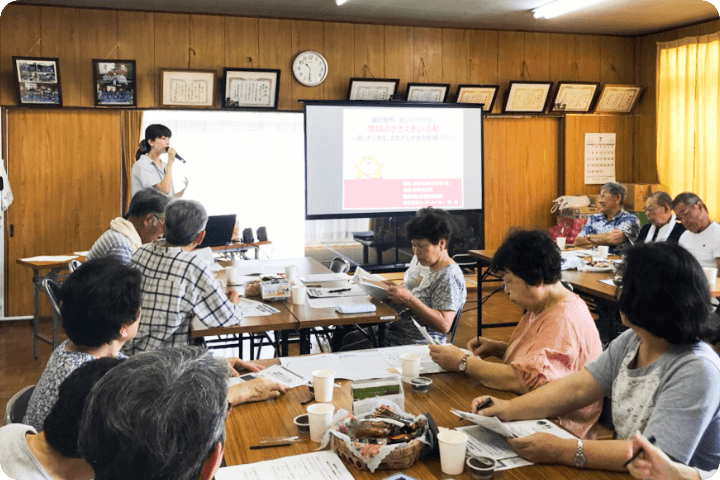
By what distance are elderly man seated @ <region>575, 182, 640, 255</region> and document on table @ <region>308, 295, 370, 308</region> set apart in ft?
9.06

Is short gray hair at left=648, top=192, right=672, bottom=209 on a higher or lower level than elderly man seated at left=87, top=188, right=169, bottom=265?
higher

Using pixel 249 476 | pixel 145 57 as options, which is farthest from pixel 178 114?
pixel 249 476

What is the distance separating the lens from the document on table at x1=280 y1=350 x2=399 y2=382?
2.22 meters

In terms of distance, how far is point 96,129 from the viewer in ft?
20.4

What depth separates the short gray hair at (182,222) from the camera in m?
2.91

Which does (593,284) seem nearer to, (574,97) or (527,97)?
(527,97)

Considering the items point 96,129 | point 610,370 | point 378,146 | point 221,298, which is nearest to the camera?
point 610,370

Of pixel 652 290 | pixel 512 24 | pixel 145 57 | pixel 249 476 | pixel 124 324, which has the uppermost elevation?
pixel 512 24

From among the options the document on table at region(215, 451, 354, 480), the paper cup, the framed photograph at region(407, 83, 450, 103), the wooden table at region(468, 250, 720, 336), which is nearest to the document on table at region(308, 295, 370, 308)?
the wooden table at region(468, 250, 720, 336)

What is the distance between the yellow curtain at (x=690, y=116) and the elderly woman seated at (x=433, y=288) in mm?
4808

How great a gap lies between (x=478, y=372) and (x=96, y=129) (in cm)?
524

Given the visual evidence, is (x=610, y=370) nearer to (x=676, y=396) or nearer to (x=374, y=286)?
(x=676, y=396)

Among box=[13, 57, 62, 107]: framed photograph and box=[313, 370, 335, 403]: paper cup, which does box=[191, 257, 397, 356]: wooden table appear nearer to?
box=[313, 370, 335, 403]: paper cup

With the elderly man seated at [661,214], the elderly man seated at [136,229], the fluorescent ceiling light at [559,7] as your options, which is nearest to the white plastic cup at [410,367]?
the elderly man seated at [136,229]
